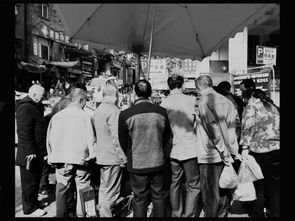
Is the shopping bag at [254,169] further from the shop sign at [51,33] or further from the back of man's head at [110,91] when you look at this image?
the shop sign at [51,33]

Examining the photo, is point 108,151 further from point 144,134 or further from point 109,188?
point 144,134

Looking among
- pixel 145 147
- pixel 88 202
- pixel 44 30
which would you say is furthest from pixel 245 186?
pixel 44 30

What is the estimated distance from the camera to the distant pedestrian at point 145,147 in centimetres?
390

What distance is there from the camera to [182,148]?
13.9 feet

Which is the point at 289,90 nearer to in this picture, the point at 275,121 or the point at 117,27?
the point at 275,121

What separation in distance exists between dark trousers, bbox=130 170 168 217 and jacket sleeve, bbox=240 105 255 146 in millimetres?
1283

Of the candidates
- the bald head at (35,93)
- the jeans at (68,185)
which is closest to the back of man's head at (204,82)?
the jeans at (68,185)

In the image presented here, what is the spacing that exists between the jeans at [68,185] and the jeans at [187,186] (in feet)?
4.11

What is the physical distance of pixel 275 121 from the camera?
425 centimetres

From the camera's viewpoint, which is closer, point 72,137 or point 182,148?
→ point 182,148

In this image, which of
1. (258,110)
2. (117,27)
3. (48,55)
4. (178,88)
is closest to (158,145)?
(178,88)

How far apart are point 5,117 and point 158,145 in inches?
70.8

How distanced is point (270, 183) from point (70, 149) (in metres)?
2.77

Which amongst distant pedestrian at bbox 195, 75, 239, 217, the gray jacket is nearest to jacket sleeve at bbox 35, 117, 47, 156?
the gray jacket
